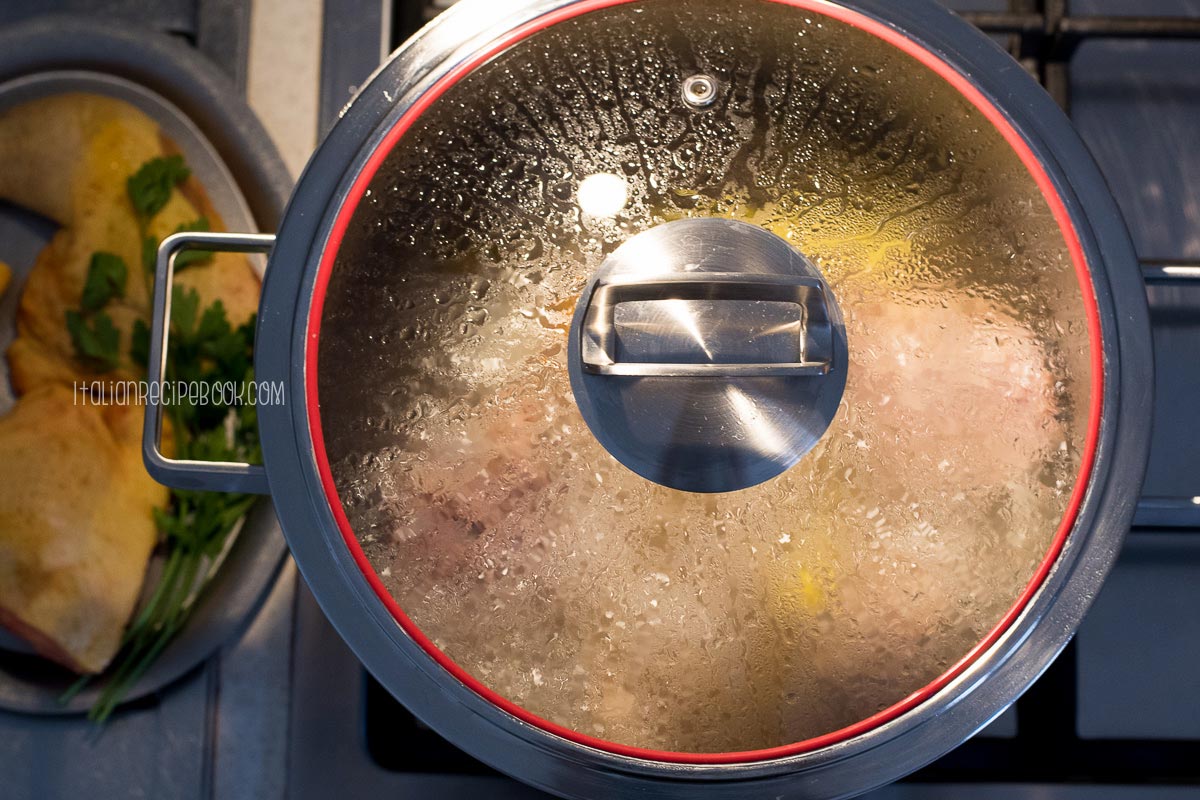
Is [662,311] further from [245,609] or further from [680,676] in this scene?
[245,609]

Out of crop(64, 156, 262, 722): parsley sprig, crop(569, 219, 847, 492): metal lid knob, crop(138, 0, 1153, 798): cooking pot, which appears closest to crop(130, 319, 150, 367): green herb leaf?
crop(64, 156, 262, 722): parsley sprig

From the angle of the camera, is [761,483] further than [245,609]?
No

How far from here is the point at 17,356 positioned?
3.25 ft

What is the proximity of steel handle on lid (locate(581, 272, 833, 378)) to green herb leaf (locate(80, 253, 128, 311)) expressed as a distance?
0.60 meters

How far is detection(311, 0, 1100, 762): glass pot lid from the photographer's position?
62 cm

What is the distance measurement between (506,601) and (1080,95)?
81 cm

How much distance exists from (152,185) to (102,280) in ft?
0.38

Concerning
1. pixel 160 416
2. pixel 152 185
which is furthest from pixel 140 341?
pixel 160 416

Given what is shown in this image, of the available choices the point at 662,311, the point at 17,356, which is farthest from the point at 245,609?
the point at 662,311

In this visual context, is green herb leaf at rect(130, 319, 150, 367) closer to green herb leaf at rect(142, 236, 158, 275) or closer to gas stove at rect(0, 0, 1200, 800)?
green herb leaf at rect(142, 236, 158, 275)

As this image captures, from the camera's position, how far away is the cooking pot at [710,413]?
2.02 ft

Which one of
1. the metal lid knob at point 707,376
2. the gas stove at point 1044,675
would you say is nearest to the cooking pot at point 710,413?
the metal lid knob at point 707,376

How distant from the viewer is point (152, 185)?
980mm

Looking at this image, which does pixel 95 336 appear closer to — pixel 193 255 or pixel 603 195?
pixel 193 255
